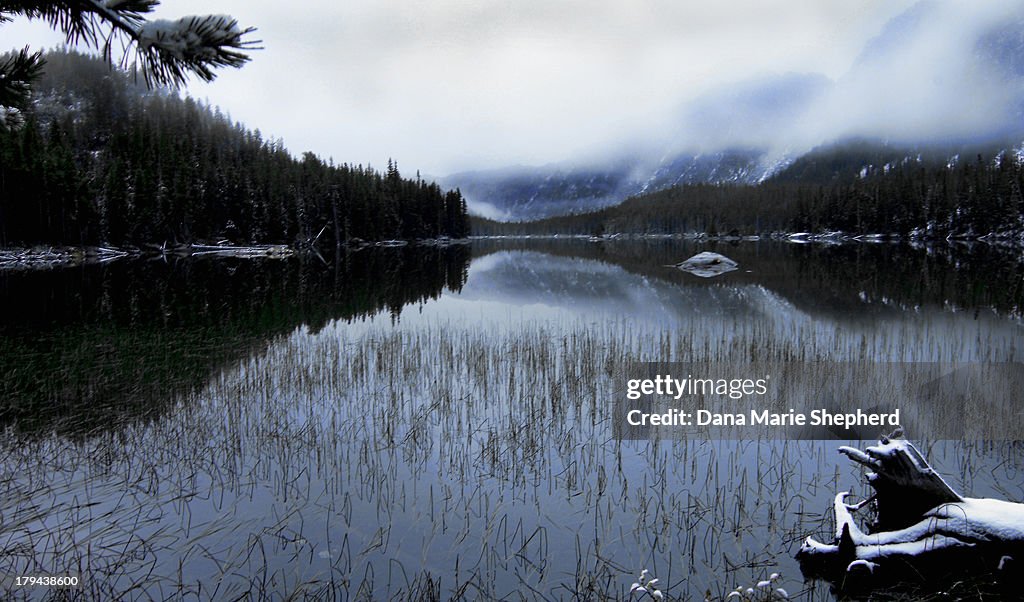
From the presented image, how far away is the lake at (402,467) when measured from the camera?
625 cm

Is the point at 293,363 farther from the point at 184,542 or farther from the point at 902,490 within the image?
the point at 902,490

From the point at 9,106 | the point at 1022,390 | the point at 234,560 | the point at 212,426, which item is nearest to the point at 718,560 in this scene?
the point at 234,560

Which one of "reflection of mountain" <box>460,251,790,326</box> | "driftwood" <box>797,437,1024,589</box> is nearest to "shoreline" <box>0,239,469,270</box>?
"reflection of mountain" <box>460,251,790,326</box>

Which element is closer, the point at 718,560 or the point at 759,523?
the point at 718,560

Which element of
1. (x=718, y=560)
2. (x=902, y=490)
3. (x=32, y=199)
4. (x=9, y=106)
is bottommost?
(x=718, y=560)

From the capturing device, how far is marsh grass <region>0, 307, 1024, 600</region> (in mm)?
6129

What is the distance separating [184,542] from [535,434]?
5537 millimetres

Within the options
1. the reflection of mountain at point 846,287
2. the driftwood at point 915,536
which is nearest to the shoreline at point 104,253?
the reflection of mountain at point 846,287

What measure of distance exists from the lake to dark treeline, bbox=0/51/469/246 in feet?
96.5

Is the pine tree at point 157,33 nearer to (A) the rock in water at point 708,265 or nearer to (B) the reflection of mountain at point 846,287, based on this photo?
(B) the reflection of mountain at point 846,287

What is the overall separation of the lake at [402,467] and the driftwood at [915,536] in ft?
1.27

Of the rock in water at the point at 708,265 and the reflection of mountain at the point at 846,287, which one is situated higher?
the rock in water at the point at 708,265

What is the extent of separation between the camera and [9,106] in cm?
388

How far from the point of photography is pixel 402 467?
8.96m
